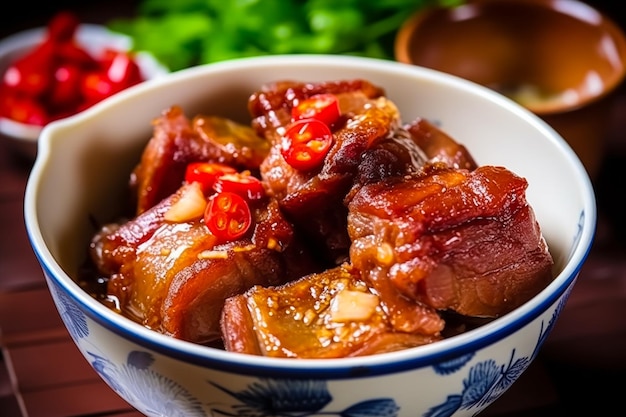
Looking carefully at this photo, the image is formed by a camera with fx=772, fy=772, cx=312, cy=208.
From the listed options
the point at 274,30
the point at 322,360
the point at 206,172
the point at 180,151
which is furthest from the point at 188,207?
the point at 274,30

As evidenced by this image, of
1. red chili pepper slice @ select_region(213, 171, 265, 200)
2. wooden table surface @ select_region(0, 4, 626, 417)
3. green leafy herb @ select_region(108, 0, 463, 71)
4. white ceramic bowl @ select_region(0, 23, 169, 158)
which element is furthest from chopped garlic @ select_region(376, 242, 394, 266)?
white ceramic bowl @ select_region(0, 23, 169, 158)

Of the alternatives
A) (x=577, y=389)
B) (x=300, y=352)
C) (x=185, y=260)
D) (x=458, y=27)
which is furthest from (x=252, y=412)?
(x=458, y=27)

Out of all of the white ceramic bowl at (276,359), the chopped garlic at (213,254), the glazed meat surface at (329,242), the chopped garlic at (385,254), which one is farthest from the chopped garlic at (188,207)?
the chopped garlic at (385,254)

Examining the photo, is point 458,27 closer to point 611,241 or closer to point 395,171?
point 611,241

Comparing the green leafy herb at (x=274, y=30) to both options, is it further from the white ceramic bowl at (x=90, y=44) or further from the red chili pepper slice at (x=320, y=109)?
the red chili pepper slice at (x=320, y=109)

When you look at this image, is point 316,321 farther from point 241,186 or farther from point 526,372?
point 526,372

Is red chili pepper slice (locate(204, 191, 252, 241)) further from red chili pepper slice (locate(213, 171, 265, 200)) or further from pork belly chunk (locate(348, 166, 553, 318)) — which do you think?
pork belly chunk (locate(348, 166, 553, 318))
